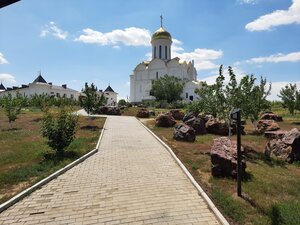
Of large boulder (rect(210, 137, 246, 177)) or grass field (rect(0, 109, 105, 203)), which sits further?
large boulder (rect(210, 137, 246, 177))

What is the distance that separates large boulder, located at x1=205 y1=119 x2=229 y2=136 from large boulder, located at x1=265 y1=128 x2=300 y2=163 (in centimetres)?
650

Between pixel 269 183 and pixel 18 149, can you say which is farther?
pixel 18 149

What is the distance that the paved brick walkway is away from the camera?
6453mm

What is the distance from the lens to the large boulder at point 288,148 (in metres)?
11.9

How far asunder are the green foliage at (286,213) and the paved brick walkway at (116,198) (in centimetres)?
141

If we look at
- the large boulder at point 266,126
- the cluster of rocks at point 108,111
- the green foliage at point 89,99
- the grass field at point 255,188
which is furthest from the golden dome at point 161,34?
the grass field at point 255,188

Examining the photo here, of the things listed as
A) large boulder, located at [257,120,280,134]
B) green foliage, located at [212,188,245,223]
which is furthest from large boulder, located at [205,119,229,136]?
green foliage, located at [212,188,245,223]

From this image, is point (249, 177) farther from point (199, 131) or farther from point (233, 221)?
point (199, 131)

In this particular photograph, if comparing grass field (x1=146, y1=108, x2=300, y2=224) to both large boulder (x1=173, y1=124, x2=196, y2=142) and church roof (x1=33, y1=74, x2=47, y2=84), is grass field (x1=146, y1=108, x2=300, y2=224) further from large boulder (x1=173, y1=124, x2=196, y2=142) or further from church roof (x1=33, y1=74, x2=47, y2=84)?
church roof (x1=33, y1=74, x2=47, y2=84)

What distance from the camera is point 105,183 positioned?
8883 mm

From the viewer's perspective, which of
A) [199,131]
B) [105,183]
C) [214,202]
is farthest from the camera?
[199,131]

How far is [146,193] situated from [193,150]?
248 inches

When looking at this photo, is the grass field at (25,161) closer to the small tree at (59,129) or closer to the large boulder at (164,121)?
the small tree at (59,129)

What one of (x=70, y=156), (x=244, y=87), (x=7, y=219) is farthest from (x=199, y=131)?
(x=7, y=219)
